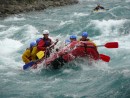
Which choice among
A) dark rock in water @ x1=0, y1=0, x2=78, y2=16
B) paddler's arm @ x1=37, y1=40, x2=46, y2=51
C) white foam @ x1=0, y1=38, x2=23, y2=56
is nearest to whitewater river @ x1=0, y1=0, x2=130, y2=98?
white foam @ x1=0, y1=38, x2=23, y2=56

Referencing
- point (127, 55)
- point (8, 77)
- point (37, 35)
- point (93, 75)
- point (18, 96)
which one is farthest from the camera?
point (37, 35)

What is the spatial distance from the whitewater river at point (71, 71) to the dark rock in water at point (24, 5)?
26.7ft

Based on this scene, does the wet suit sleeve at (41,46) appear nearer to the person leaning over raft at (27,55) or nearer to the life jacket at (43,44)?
the life jacket at (43,44)

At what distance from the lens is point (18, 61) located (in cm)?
1426

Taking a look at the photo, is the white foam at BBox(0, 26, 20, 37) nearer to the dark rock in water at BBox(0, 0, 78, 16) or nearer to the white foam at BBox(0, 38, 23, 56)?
the white foam at BBox(0, 38, 23, 56)

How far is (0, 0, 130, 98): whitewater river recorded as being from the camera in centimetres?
Answer: 891

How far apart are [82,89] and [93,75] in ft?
4.25

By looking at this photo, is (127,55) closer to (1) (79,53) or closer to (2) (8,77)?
(1) (79,53)

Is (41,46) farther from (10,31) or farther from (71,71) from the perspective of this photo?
(10,31)

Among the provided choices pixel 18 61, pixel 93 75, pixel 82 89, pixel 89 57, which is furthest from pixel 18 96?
pixel 18 61

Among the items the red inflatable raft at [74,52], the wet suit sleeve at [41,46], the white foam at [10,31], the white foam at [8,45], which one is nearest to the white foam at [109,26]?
the white foam at [8,45]

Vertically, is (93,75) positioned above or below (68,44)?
below

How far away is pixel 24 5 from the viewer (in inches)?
1273

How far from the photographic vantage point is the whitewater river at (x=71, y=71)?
891 centimetres
